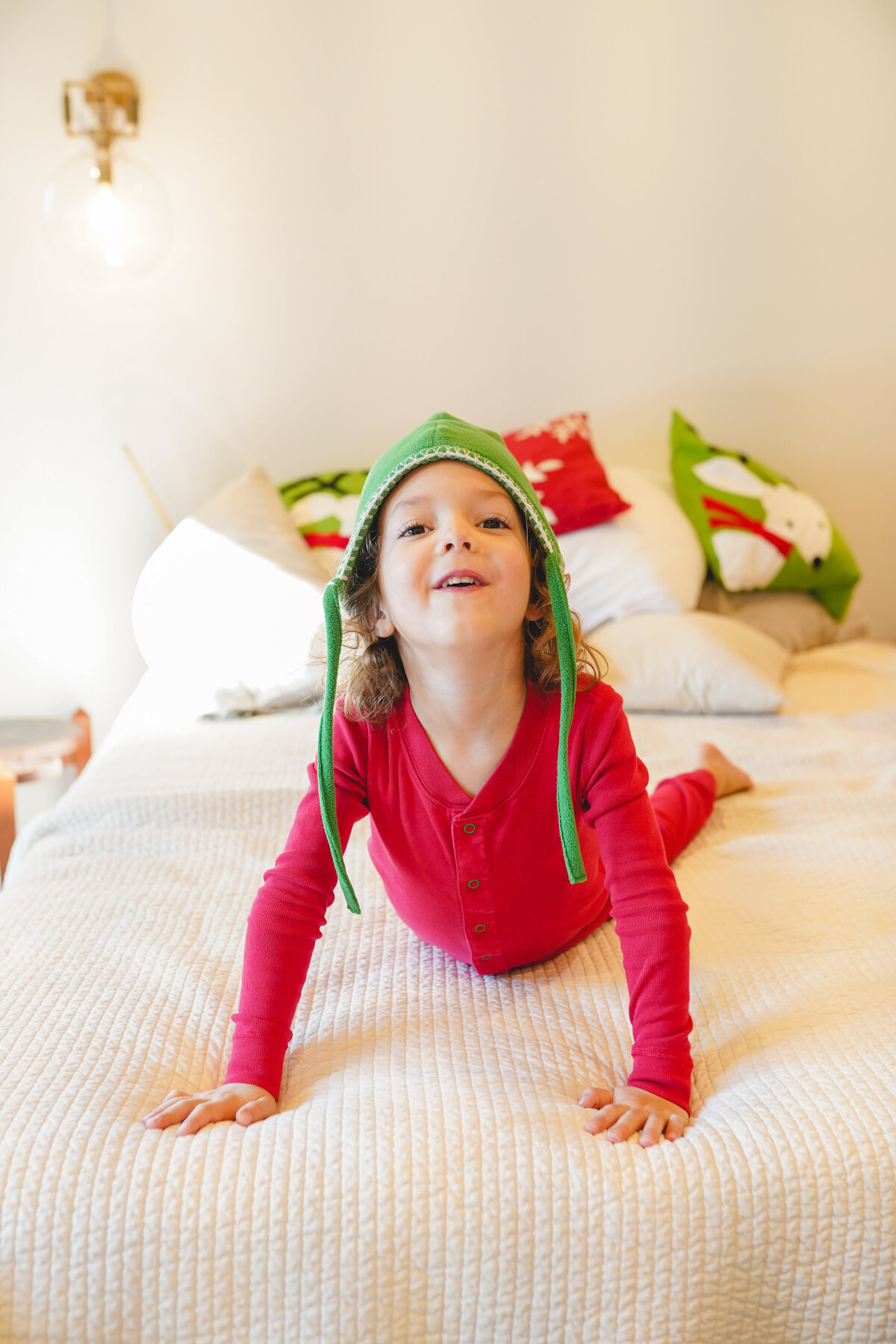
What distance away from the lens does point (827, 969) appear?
42.2 inches

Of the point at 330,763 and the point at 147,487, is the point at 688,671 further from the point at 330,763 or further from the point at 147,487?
the point at 147,487

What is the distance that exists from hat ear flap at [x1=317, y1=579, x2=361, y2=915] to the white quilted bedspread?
14cm

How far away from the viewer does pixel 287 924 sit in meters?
0.98

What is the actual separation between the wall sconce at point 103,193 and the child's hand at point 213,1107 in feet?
6.73

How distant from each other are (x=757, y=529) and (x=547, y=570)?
1.41 metres

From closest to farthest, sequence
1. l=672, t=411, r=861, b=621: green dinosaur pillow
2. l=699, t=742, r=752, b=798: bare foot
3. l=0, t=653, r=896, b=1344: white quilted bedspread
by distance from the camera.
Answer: l=0, t=653, r=896, b=1344: white quilted bedspread
l=699, t=742, r=752, b=798: bare foot
l=672, t=411, r=861, b=621: green dinosaur pillow

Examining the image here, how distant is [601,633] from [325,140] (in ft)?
4.31

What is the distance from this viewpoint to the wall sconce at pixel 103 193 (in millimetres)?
2307

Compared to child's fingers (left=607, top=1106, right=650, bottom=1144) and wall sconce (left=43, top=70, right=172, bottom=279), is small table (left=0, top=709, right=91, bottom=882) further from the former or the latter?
child's fingers (left=607, top=1106, right=650, bottom=1144)

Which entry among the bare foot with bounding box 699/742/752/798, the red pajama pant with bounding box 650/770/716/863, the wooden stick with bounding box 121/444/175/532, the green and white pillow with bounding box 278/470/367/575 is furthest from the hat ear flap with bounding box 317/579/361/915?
the wooden stick with bounding box 121/444/175/532

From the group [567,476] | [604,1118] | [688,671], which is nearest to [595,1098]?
[604,1118]

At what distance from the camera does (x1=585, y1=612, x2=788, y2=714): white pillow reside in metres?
1.90

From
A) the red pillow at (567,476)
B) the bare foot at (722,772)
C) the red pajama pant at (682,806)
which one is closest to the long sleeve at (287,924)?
the red pajama pant at (682,806)

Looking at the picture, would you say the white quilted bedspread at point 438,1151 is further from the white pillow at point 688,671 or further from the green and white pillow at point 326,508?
the green and white pillow at point 326,508
